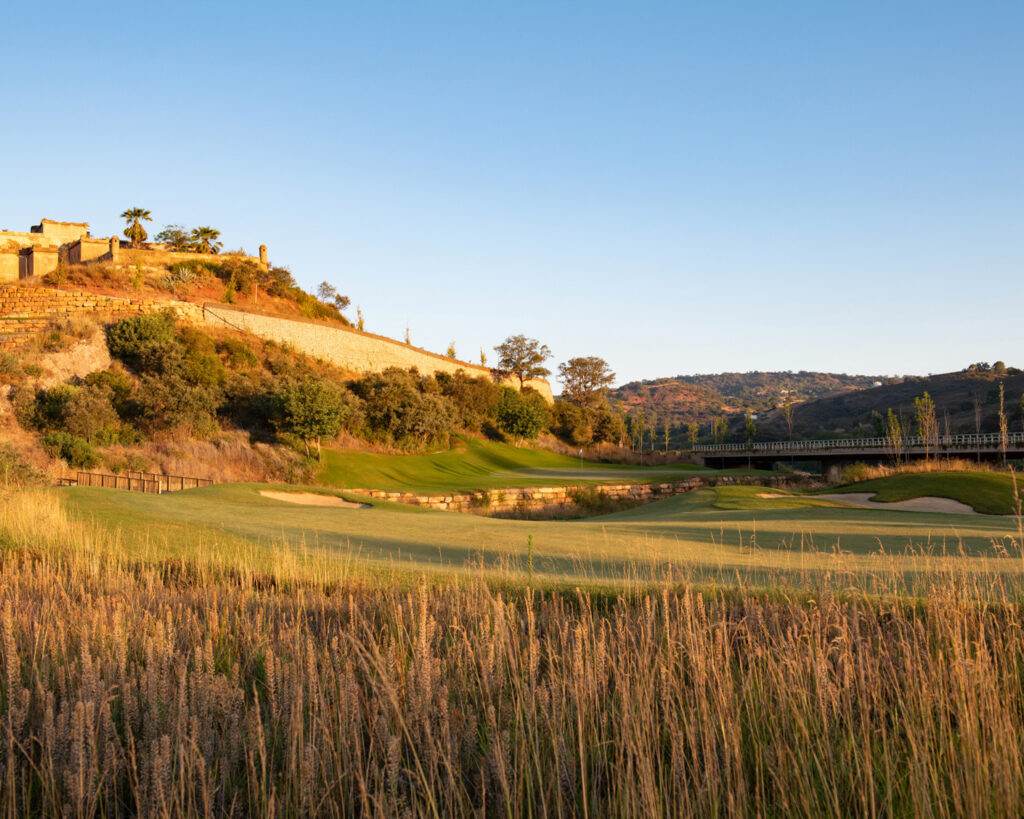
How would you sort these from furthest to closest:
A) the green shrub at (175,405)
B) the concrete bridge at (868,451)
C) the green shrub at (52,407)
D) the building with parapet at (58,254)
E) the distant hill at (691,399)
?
the distant hill at (691,399) → the building with parapet at (58,254) → the concrete bridge at (868,451) → the green shrub at (175,405) → the green shrub at (52,407)

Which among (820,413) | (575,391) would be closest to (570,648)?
(575,391)

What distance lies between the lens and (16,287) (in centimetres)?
4050

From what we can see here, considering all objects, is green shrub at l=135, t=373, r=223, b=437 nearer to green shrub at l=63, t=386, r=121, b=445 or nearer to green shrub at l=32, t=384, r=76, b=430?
green shrub at l=63, t=386, r=121, b=445

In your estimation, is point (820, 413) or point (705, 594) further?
point (820, 413)

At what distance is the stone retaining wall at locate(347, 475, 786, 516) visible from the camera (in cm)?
2686

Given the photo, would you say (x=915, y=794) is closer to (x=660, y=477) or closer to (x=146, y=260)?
(x=660, y=477)

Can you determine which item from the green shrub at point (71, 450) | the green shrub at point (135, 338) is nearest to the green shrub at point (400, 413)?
the green shrub at point (135, 338)

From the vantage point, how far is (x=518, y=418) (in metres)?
54.7

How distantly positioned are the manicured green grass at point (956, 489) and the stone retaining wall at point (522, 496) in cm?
960

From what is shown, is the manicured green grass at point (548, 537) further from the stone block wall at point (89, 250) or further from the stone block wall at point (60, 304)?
the stone block wall at point (89, 250)

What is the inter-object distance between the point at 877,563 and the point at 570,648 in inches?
218

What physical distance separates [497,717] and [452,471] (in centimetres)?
3531

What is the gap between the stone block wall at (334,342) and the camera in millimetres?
44188

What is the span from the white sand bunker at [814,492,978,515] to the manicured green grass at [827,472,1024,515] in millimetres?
200
